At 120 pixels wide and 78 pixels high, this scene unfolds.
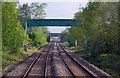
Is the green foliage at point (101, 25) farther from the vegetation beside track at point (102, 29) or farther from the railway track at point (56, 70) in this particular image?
the railway track at point (56, 70)

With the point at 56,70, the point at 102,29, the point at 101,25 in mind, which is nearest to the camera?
the point at 56,70

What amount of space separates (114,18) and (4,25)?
10.5m

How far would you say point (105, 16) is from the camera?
37.0 meters

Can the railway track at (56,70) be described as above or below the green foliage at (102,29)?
below

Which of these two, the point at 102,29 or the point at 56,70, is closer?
the point at 56,70

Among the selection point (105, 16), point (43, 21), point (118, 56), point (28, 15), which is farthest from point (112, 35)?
point (28, 15)

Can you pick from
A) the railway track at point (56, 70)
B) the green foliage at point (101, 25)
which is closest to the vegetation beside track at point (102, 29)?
the green foliage at point (101, 25)

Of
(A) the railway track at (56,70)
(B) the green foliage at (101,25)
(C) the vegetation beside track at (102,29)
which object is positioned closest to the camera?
(A) the railway track at (56,70)

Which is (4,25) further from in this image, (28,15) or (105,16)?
(28,15)

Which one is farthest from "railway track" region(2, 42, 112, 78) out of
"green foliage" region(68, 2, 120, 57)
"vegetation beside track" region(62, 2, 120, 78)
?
"green foliage" region(68, 2, 120, 57)

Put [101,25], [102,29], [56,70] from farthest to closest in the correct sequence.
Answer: [101,25]
[102,29]
[56,70]

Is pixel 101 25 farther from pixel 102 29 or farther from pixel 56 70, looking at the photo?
A: pixel 56 70

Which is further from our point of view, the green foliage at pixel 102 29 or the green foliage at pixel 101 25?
the green foliage at pixel 101 25

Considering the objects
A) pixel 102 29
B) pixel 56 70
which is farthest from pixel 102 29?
pixel 56 70
